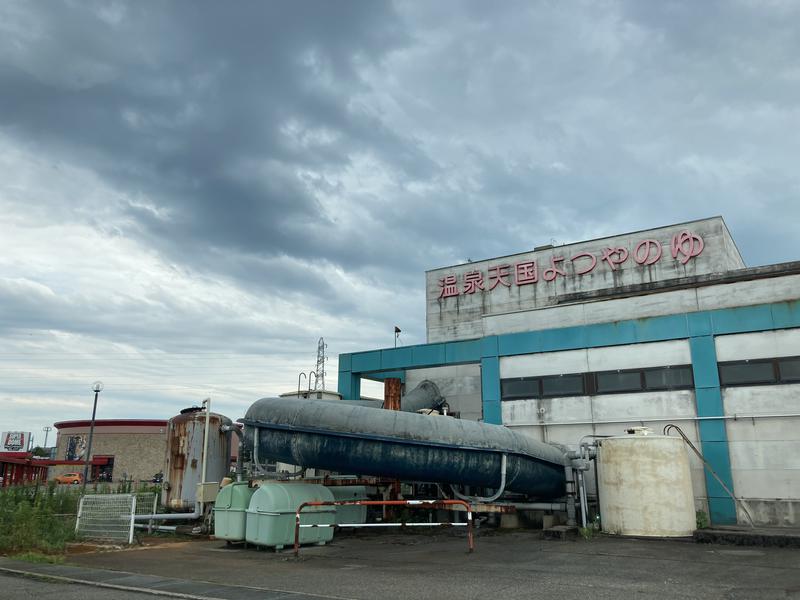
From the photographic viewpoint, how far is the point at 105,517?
1677 cm

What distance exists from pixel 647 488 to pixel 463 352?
10143 mm

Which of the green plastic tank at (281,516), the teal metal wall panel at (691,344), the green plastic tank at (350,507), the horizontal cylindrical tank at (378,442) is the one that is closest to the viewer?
the green plastic tank at (281,516)

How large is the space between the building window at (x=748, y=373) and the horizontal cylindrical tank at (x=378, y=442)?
752 centimetres

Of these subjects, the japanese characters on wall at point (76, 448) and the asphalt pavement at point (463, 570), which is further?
the japanese characters on wall at point (76, 448)

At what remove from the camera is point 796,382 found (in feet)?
59.6

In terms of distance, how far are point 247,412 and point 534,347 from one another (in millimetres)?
11094

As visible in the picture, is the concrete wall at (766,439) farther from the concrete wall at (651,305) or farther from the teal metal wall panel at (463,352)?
the teal metal wall panel at (463,352)

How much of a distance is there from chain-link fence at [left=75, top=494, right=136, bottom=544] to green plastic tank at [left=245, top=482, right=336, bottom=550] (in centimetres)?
390

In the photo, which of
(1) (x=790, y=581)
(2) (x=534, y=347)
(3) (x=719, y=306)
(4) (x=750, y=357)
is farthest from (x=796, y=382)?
(1) (x=790, y=581)

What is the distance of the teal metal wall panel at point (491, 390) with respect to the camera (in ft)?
76.0

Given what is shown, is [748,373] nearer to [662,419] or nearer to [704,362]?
[704,362]

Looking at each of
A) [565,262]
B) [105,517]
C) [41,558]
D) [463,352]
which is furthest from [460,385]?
[41,558]

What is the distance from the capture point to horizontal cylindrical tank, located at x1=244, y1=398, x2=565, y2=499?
15.9 metres

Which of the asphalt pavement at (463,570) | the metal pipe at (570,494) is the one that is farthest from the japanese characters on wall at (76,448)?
the metal pipe at (570,494)
